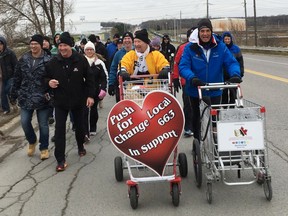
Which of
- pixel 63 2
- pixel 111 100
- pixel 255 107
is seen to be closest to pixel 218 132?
pixel 255 107

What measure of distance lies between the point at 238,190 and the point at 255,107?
1.18m

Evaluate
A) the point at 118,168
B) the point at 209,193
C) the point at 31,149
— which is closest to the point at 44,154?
the point at 31,149

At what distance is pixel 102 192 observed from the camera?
207 inches

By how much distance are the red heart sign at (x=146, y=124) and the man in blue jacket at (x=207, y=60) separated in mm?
750

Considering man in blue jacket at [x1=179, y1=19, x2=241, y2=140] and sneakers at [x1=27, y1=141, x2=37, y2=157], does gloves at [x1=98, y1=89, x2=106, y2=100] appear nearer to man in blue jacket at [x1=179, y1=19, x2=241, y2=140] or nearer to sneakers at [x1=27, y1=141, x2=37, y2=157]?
sneakers at [x1=27, y1=141, x2=37, y2=157]

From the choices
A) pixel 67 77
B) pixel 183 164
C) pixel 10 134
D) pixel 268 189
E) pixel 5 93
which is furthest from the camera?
Answer: pixel 5 93

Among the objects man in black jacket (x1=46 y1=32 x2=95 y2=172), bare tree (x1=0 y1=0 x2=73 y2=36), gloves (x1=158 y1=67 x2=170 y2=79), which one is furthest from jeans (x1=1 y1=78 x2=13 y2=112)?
bare tree (x1=0 y1=0 x2=73 y2=36)

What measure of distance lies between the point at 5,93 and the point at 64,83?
15.7ft

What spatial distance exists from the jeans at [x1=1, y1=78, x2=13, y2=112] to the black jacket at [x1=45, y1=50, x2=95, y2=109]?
14.6 ft

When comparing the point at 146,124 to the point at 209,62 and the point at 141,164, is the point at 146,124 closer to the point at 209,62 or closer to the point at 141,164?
the point at 141,164

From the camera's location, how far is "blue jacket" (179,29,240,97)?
5.48 metres

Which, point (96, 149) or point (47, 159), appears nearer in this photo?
point (47, 159)

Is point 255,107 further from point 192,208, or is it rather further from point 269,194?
point 192,208

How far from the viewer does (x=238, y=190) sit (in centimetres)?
507
